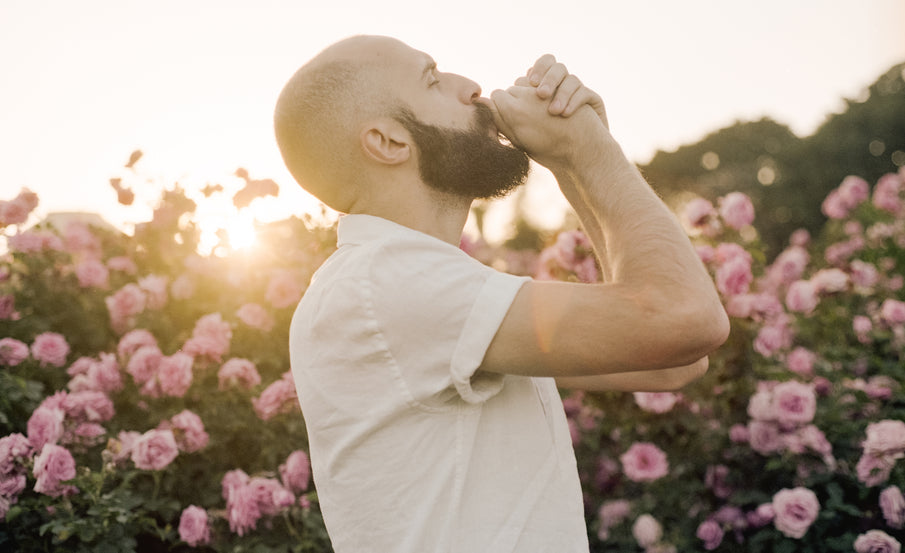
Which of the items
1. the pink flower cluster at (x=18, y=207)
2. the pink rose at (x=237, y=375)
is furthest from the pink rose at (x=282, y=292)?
the pink flower cluster at (x=18, y=207)

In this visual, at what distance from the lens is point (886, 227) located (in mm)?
6535

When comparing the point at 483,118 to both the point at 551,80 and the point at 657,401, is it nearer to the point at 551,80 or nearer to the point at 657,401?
the point at 551,80

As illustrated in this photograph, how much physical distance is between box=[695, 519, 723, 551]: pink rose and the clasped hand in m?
2.81

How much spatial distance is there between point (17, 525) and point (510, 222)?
34.5 m

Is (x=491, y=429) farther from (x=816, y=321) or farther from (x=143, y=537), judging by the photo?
(x=816, y=321)

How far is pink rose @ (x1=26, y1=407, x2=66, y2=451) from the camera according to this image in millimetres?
3184

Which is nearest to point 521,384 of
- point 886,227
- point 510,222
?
point 886,227

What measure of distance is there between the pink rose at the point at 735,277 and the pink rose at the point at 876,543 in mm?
1308

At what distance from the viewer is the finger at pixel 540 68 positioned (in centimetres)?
161

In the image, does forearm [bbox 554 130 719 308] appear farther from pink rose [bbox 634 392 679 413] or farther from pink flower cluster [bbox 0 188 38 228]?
pink flower cluster [bbox 0 188 38 228]

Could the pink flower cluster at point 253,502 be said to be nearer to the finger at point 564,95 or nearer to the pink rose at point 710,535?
the pink rose at point 710,535

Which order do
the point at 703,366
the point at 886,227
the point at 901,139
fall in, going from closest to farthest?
the point at 703,366, the point at 886,227, the point at 901,139

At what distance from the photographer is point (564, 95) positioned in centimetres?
155

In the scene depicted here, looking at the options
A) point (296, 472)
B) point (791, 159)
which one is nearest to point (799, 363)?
point (296, 472)
